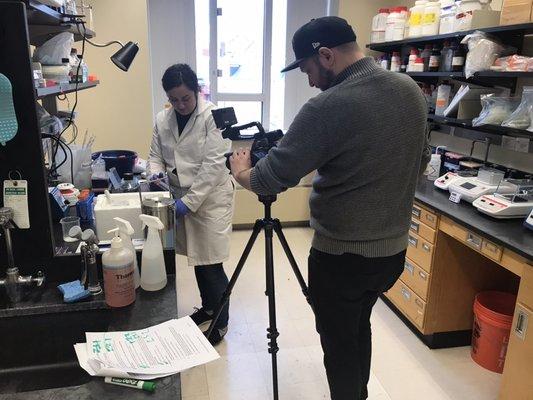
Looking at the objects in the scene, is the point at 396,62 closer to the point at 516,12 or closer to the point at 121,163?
the point at 516,12

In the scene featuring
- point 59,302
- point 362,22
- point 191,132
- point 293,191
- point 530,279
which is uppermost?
point 362,22

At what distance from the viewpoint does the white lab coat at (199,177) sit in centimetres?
201

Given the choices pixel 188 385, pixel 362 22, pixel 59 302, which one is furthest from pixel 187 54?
pixel 59 302

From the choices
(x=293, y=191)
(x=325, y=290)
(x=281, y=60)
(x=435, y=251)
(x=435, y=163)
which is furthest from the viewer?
(x=281, y=60)

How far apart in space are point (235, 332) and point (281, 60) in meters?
2.91

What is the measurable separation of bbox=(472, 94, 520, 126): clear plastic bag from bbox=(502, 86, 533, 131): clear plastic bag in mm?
84

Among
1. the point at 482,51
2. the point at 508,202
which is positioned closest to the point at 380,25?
the point at 482,51

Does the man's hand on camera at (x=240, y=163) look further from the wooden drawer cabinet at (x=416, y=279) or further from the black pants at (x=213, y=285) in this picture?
the wooden drawer cabinet at (x=416, y=279)

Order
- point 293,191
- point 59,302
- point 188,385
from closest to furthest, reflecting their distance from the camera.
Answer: point 59,302, point 188,385, point 293,191

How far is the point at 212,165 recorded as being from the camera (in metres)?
2.01

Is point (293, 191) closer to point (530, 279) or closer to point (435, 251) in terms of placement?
point (435, 251)

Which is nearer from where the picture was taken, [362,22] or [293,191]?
[362,22]

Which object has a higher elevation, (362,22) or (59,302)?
(362,22)

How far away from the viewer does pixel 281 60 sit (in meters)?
4.34
